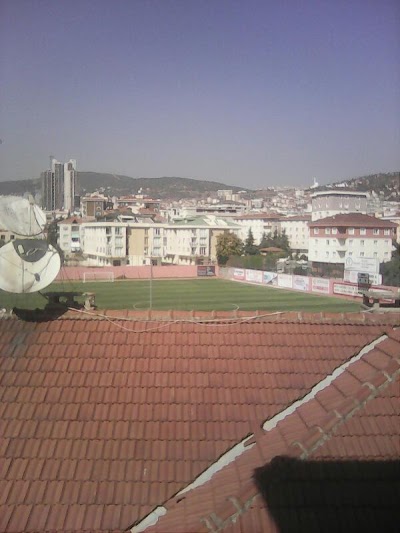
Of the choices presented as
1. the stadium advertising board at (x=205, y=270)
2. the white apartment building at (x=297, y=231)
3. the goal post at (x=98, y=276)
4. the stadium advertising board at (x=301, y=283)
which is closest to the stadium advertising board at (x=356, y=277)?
the stadium advertising board at (x=301, y=283)

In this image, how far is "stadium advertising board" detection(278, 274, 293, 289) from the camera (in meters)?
21.6

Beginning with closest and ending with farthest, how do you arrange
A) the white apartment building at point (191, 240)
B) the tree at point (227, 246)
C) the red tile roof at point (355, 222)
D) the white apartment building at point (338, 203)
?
the red tile roof at point (355, 222)
the white apartment building at point (191, 240)
the tree at point (227, 246)
the white apartment building at point (338, 203)

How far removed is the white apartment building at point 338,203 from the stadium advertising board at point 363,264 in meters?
8.48

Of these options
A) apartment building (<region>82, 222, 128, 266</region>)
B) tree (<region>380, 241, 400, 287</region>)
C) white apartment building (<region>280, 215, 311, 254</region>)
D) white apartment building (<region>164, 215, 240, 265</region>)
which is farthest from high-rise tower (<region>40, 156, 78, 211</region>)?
white apartment building (<region>280, 215, 311, 254</region>)

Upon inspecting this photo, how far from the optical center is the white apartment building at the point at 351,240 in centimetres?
2397

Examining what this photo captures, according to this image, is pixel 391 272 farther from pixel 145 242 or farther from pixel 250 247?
pixel 145 242

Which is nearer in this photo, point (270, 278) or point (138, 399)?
point (138, 399)

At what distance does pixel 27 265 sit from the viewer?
3.34 m

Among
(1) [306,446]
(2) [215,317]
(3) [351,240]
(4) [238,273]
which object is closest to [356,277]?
(3) [351,240]

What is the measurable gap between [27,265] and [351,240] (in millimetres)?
22442

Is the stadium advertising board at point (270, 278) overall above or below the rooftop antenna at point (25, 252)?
below

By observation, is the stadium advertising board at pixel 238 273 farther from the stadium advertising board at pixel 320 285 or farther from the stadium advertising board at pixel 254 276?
the stadium advertising board at pixel 320 285

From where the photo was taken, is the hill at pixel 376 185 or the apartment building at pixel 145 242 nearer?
the apartment building at pixel 145 242

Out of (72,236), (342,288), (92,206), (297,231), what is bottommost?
(342,288)
